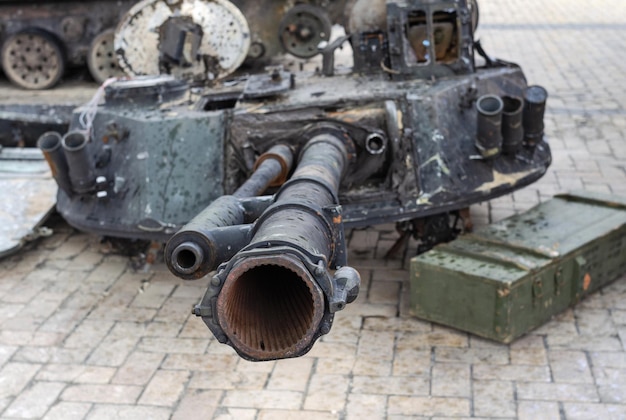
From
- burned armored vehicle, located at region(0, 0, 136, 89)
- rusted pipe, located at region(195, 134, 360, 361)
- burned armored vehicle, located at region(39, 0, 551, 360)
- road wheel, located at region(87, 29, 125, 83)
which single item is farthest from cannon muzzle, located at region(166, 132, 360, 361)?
burned armored vehicle, located at region(0, 0, 136, 89)

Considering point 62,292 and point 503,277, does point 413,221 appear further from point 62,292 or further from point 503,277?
point 62,292

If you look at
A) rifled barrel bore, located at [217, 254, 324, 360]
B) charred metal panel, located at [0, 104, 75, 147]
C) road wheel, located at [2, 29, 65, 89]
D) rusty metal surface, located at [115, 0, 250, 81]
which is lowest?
road wheel, located at [2, 29, 65, 89]

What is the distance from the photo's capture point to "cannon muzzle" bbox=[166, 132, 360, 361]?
3.02 m

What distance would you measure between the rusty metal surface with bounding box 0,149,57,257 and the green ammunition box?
129 inches

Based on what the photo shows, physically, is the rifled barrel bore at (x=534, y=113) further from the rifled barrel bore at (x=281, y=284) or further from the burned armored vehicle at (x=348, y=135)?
the rifled barrel bore at (x=281, y=284)

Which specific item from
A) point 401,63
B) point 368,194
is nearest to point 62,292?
point 368,194

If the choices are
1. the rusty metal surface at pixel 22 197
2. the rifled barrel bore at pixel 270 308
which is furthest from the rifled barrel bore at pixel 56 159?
the rifled barrel bore at pixel 270 308

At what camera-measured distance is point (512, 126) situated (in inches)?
277

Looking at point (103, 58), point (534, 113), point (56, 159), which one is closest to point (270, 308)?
point (56, 159)

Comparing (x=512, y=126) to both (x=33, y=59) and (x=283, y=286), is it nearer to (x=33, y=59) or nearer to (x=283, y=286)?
(x=283, y=286)

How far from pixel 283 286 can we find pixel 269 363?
2.97 meters

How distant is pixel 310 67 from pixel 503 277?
8624 mm

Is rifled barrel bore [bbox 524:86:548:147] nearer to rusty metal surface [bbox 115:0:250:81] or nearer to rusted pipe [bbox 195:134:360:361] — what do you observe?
rusty metal surface [bbox 115:0:250:81]

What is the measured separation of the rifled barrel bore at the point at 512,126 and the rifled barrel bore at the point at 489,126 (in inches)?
4.4
